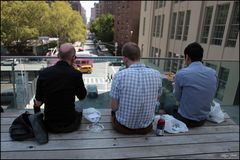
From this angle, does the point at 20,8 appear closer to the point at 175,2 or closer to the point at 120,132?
the point at 175,2

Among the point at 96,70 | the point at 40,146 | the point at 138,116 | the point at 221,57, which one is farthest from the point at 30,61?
the point at 221,57

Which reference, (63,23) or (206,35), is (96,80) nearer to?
(206,35)

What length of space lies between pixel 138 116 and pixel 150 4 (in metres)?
27.7

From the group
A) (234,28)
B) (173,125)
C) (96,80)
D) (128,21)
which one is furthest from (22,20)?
(128,21)

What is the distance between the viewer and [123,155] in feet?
6.40

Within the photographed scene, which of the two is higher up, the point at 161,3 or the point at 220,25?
the point at 161,3

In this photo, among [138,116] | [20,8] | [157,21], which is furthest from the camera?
[157,21]

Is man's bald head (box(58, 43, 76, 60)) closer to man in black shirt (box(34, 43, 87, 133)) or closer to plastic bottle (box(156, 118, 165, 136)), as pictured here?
man in black shirt (box(34, 43, 87, 133))

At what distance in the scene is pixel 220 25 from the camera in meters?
12.0

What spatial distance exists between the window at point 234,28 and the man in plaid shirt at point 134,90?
34.4 feet

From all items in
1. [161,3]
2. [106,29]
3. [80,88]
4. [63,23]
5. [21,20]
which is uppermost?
[161,3]

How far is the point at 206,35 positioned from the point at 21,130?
14.4 meters

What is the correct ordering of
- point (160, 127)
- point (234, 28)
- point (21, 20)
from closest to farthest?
point (160, 127), point (234, 28), point (21, 20)

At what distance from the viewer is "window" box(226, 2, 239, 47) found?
1060 cm
